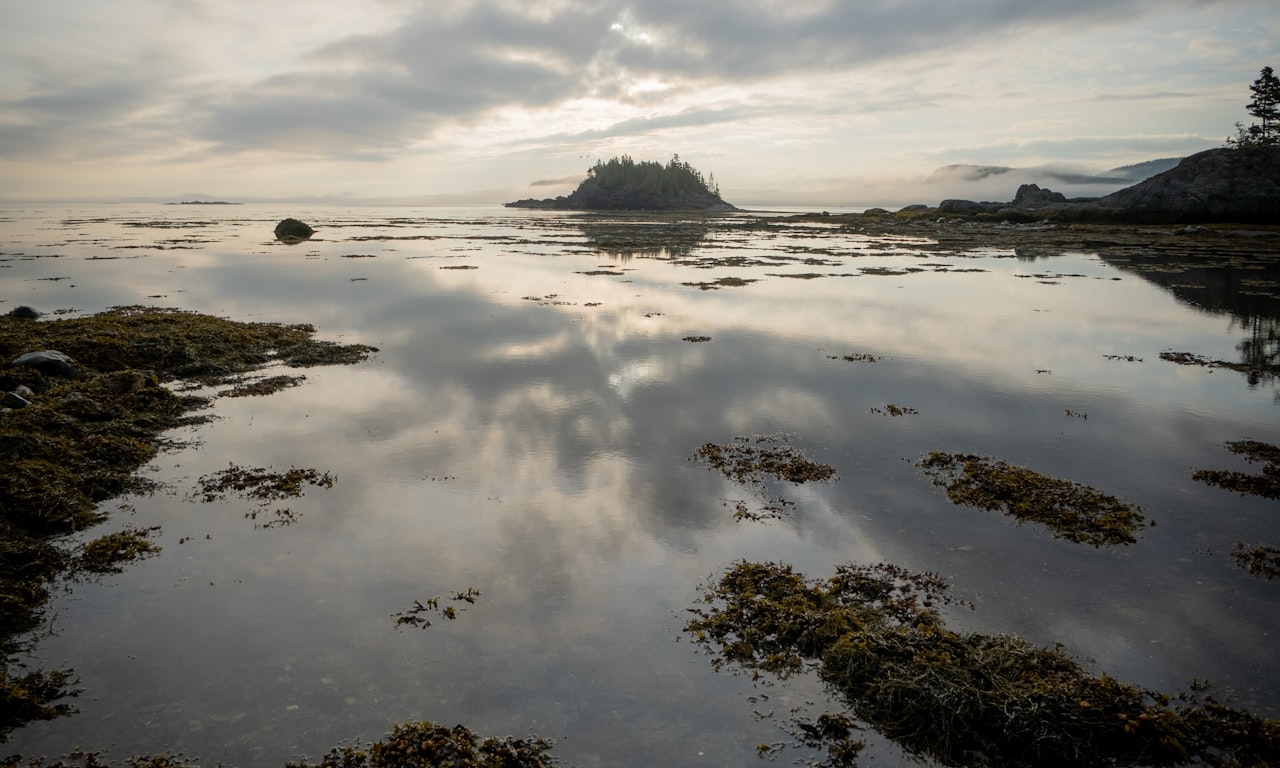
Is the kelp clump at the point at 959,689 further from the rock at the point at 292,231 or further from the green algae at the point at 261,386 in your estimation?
the rock at the point at 292,231

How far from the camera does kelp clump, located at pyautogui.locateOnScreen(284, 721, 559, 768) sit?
558 cm

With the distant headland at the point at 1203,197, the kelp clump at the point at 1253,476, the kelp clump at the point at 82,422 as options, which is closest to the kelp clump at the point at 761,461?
the kelp clump at the point at 1253,476

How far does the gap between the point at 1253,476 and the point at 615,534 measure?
1176cm

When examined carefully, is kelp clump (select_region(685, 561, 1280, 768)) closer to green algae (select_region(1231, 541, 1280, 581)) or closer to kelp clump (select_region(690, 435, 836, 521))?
kelp clump (select_region(690, 435, 836, 521))

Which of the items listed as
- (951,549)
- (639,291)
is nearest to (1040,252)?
(639,291)

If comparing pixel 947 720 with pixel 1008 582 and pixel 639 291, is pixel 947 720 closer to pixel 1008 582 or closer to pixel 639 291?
pixel 1008 582

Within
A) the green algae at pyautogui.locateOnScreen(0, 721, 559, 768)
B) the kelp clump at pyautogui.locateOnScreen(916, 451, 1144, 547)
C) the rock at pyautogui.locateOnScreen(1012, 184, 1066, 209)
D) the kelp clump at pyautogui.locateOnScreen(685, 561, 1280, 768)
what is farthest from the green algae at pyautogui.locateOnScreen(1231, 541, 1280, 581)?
the rock at pyautogui.locateOnScreen(1012, 184, 1066, 209)

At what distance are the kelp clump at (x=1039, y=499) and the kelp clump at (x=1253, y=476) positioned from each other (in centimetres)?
248

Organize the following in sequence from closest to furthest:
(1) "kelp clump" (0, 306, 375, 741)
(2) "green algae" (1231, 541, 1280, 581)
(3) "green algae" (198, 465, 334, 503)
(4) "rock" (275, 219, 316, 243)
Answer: (1) "kelp clump" (0, 306, 375, 741) → (2) "green algae" (1231, 541, 1280, 581) → (3) "green algae" (198, 465, 334, 503) → (4) "rock" (275, 219, 316, 243)

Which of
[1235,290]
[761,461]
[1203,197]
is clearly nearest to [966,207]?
[1203,197]

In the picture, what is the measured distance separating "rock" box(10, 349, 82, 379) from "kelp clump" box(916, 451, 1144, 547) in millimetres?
20872

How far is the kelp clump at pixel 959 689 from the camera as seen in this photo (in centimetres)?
581

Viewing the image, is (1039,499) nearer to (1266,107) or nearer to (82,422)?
(82,422)

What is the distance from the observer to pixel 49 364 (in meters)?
16.6
